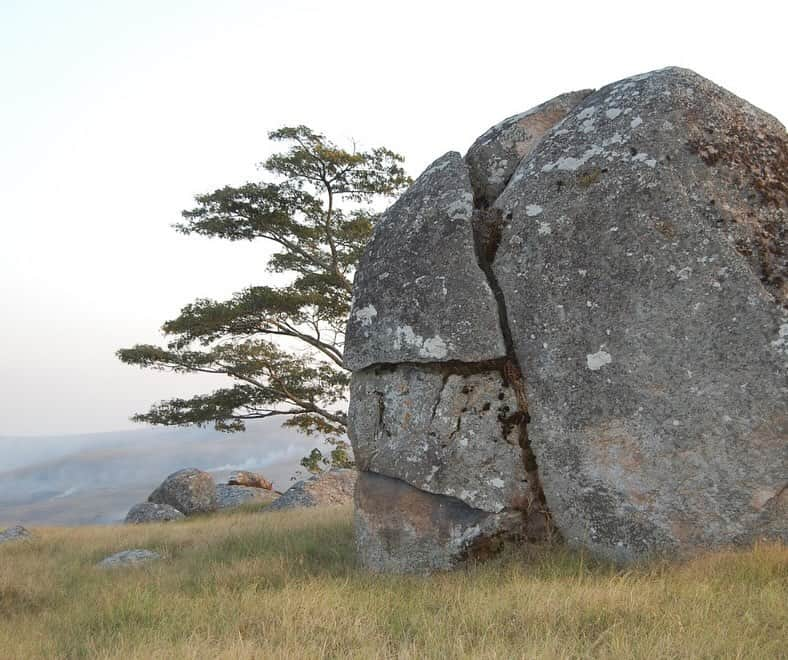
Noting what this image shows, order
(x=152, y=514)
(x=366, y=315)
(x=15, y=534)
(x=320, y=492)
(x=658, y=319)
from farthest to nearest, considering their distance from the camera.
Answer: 1. (x=152, y=514)
2. (x=320, y=492)
3. (x=15, y=534)
4. (x=366, y=315)
5. (x=658, y=319)

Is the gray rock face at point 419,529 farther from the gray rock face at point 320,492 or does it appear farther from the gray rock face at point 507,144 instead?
the gray rock face at point 320,492

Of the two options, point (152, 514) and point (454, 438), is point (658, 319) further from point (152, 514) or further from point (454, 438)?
point (152, 514)

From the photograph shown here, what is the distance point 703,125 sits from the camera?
21.5 feet

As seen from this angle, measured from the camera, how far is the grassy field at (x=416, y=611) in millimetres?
4285

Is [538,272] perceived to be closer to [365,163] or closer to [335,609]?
[335,609]

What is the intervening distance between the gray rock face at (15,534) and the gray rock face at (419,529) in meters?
8.96

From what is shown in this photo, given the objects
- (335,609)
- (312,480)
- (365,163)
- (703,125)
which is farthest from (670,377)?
(365,163)

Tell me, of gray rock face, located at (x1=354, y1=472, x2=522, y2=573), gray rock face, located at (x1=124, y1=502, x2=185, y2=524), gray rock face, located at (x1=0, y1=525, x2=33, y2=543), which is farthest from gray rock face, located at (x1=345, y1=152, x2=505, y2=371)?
gray rock face, located at (x1=124, y1=502, x2=185, y2=524)

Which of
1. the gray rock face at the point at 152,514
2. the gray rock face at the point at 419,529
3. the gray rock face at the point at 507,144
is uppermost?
the gray rock face at the point at 507,144

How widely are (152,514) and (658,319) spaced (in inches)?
579

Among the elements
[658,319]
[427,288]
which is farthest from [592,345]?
[427,288]

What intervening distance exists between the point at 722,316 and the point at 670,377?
0.63 meters

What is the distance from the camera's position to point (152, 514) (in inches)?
688

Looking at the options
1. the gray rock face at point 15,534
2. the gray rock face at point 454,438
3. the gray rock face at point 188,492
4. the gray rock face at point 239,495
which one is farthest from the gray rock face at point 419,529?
the gray rock face at point 188,492
